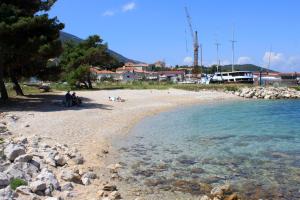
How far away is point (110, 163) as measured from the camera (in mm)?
16547

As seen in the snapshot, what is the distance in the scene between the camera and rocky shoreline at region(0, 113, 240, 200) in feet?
34.3

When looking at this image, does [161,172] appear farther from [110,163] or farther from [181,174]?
[110,163]

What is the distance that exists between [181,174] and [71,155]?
435 centimetres

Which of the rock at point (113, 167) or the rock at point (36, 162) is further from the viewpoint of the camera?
the rock at point (113, 167)

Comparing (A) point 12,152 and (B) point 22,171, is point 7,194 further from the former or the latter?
(A) point 12,152

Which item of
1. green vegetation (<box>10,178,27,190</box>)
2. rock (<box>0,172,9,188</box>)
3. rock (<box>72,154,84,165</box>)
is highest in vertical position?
rock (<box>0,172,9,188</box>)

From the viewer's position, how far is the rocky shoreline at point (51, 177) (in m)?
10.5

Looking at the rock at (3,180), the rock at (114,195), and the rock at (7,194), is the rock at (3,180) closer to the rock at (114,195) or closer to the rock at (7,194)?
the rock at (7,194)

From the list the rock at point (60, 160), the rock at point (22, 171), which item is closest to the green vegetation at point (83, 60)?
the rock at point (60, 160)

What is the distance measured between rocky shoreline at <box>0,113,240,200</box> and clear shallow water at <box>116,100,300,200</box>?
84cm

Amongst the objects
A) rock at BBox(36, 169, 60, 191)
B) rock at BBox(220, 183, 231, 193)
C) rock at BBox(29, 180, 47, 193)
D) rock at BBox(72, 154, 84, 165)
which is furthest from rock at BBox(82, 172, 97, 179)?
rock at BBox(220, 183, 231, 193)

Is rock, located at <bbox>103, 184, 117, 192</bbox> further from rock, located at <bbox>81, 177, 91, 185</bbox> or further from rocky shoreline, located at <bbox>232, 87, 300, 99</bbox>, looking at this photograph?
rocky shoreline, located at <bbox>232, 87, 300, 99</bbox>

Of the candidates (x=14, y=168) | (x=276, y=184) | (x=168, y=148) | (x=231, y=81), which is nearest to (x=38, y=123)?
(x=168, y=148)

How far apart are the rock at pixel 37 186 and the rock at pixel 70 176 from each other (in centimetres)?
167
